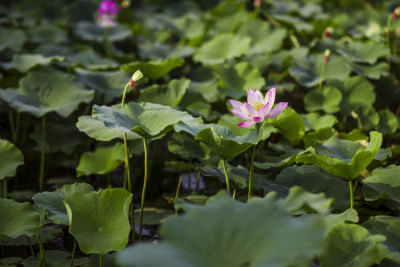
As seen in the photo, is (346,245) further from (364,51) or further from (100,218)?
(364,51)

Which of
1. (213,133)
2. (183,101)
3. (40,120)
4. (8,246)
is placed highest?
(213,133)

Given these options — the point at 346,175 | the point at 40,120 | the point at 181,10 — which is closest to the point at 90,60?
the point at 40,120

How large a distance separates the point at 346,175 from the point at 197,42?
1.68 m

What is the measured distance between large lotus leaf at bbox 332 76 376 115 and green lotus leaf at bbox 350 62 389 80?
6.6 inches

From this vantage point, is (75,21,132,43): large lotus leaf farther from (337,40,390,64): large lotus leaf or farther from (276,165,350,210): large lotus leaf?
(276,165,350,210): large lotus leaf

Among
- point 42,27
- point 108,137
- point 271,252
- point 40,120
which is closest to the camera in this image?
point 271,252

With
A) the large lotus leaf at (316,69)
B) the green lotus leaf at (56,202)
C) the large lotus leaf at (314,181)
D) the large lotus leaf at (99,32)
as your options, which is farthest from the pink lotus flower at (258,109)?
the large lotus leaf at (99,32)

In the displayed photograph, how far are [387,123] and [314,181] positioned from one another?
0.61 m

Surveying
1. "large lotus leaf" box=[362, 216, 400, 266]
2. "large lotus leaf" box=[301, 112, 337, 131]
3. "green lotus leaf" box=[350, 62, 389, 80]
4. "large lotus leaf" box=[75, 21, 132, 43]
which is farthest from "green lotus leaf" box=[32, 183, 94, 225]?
"large lotus leaf" box=[75, 21, 132, 43]

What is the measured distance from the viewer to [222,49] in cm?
239

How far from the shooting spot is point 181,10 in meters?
4.05

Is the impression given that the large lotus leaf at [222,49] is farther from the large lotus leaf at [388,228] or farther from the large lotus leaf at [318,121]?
the large lotus leaf at [388,228]

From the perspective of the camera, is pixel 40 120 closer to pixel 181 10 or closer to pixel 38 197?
pixel 38 197

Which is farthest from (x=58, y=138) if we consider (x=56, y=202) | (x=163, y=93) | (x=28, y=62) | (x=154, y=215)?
(x=56, y=202)
